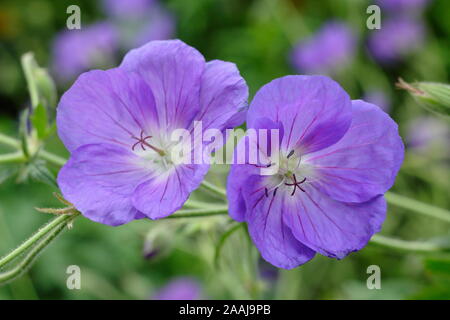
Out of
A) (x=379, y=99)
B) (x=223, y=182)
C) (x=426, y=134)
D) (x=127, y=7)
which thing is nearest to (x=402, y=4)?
(x=379, y=99)

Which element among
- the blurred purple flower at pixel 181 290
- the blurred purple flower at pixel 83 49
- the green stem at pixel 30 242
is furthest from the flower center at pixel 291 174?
the blurred purple flower at pixel 83 49

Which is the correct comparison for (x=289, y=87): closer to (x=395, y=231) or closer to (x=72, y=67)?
(x=395, y=231)

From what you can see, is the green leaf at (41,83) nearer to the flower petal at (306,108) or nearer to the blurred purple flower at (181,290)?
the flower petal at (306,108)

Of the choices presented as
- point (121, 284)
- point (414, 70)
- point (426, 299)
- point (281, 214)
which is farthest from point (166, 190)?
point (414, 70)

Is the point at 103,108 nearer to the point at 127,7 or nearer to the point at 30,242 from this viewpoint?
the point at 30,242

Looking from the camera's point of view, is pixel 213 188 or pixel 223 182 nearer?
pixel 213 188

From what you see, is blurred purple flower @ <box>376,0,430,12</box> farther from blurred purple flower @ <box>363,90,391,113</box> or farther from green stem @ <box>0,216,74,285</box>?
green stem @ <box>0,216,74,285</box>
